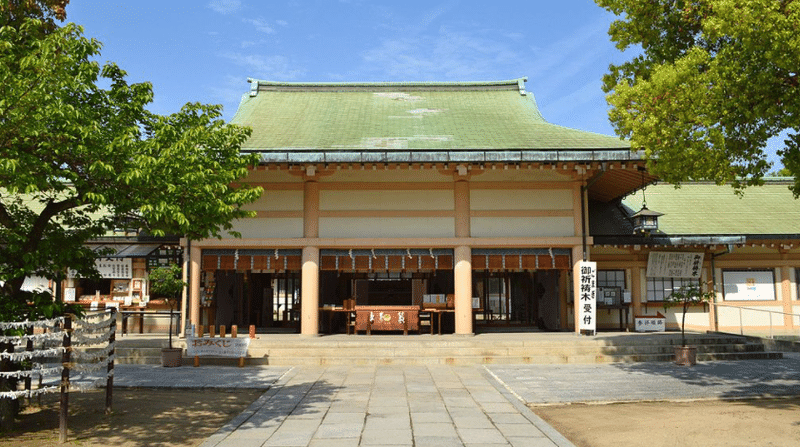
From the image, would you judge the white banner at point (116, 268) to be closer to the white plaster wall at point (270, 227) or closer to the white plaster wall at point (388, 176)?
the white plaster wall at point (270, 227)

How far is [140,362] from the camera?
43.6 feet

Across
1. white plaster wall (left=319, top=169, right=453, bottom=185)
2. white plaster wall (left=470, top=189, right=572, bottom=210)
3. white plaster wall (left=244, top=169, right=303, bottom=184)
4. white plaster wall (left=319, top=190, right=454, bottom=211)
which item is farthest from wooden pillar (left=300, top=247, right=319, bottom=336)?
white plaster wall (left=470, top=189, right=572, bottom=210)

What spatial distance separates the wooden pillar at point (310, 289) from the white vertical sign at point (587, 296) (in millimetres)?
7088

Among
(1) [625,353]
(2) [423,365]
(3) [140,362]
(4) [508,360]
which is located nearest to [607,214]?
(1) [625,353]

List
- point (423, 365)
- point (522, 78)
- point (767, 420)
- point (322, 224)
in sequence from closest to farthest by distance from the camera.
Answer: point (767, 420) < point (423, 365) < point (322, 224) < point (522, 78)

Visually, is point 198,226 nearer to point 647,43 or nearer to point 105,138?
point 105,138

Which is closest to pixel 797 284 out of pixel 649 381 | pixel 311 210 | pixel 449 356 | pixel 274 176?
pixel 649 381

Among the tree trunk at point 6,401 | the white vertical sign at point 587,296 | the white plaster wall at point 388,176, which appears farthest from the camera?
the white plaster wall at point 388,176

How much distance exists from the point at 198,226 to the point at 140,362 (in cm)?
719

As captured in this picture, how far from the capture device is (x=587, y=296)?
15.1 meters

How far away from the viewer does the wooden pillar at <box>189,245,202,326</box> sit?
15305mm

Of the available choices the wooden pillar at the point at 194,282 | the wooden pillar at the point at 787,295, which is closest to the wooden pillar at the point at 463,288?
the wooden pillar at the point at 194,282

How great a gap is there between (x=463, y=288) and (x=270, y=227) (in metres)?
5.55

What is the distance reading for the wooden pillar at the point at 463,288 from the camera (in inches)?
602
